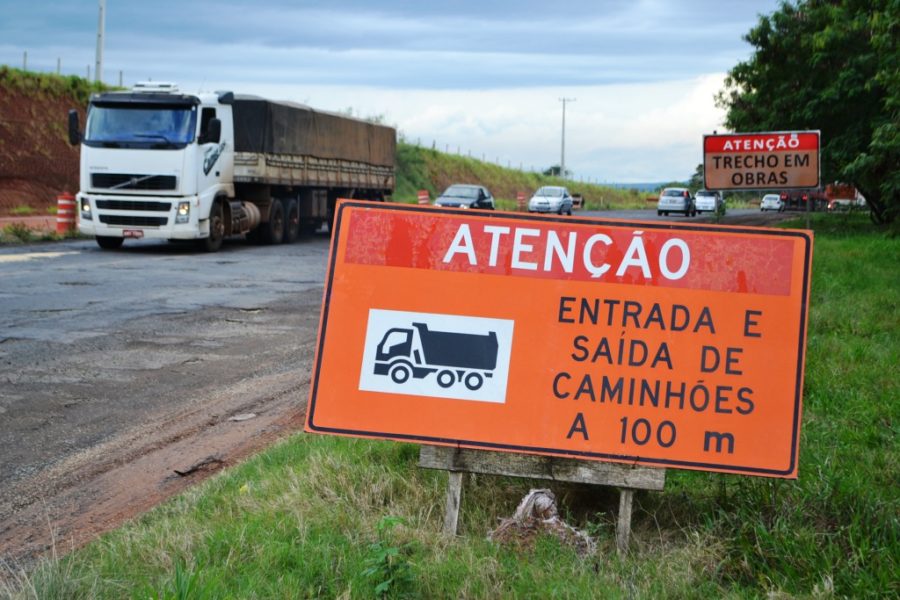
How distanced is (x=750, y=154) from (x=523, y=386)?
10.8 m

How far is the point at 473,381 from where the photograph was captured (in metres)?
4.44

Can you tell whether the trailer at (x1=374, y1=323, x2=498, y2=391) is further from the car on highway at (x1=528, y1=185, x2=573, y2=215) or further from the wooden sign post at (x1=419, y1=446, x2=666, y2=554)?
the car on highway at (x1=528, y1=185, x2=573, y2=215)

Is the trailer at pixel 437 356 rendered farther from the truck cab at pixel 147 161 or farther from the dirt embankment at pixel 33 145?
the dirt embankment at pixel 33 145

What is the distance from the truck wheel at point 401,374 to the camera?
14.6 ft

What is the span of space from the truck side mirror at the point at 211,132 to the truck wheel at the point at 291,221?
5.08m

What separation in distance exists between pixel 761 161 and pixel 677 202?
45.7m

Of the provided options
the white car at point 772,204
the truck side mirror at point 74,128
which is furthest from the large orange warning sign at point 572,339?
the white car at point 772,204

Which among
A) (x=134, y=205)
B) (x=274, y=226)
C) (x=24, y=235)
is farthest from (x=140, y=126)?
(x=274, y=226)

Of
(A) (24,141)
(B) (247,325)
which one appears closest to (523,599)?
(B) (247,325)

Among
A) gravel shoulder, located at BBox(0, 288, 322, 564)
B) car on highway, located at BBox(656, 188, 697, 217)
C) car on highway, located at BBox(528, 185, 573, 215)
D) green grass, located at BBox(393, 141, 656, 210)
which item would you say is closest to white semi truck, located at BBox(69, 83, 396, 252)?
gravel shoulder, located at BBox(0, 288, 322, 564)

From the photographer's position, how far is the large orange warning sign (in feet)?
14.3

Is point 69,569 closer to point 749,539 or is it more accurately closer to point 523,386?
point 523,386

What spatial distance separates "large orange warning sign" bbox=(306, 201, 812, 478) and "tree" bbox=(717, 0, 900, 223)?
1955 centimetres

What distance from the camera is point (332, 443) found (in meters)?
5.87
